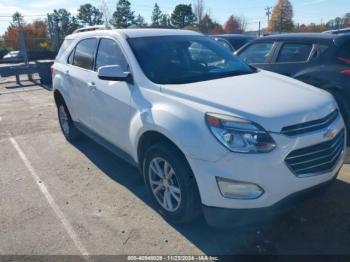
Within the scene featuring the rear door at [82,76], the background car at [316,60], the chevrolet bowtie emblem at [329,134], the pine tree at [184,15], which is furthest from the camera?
the pine tree at [184,15]

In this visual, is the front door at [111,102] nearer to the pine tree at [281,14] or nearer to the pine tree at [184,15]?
the pine tree at [184,15]

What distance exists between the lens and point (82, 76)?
4871 millimetres

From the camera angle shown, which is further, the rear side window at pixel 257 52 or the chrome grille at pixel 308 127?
the rear side window at pixel 257 52

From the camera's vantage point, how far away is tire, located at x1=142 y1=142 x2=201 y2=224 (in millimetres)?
3027

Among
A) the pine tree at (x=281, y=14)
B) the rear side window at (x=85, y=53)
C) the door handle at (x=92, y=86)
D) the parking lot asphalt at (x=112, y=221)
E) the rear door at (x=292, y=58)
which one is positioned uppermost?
the pine tree at (x=281, y=14)

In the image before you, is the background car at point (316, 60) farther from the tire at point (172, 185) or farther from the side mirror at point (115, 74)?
the tire at point (172, 185)

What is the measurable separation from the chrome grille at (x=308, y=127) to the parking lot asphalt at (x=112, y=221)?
2.69 ft

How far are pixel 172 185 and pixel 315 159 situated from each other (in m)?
1.31

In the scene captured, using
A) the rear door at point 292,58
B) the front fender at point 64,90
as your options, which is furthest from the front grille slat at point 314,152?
the front fender at point 64,90

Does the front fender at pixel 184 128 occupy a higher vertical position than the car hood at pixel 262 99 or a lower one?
lower

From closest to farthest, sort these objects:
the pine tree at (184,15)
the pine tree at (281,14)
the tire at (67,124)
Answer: the tire at (67,124), the pine tree at (184,15), the pine tree at (281,14)

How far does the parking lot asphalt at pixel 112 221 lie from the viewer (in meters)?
3.10

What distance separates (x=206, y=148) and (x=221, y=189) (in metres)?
0.35

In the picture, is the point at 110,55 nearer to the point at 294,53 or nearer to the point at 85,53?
the point at 85,53
